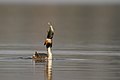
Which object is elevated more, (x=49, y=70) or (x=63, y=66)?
(x=63, y=66)

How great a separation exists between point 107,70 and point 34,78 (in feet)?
8.80

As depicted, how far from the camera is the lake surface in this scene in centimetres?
2334

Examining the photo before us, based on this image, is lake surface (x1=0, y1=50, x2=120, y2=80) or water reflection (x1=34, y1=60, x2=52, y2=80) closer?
lake surface (x1=0, y1=50, x2=120, y2=80)

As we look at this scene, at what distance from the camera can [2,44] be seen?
110 ft

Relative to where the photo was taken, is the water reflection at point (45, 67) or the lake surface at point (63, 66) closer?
the lake surface at point (63, 66)

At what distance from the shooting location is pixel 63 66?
25.9 meters

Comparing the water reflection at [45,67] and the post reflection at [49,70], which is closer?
the post reflection at [49,70]

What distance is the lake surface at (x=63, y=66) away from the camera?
23.3 meters

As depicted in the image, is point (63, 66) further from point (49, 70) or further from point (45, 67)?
point (49, 70)

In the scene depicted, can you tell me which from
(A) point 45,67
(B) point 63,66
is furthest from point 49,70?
(B) point 63,66

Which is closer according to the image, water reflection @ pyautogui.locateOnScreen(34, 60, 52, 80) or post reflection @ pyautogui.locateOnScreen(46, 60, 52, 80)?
post reflection @ pyautogui.locateOnScreen(46, 60, 52, 80)

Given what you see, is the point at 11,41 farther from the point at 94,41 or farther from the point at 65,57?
the point at 65,57

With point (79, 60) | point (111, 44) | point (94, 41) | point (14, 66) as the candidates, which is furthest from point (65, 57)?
point (94, 41)

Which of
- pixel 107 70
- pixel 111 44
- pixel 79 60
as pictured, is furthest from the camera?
pixel 111 44
